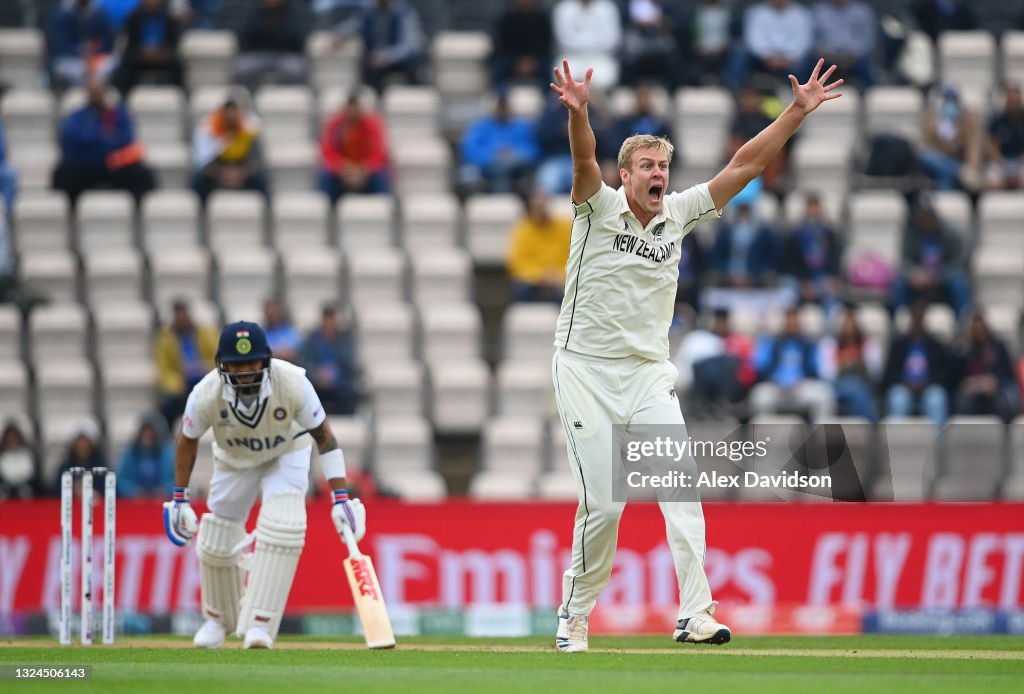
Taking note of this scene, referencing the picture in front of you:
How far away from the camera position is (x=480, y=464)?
15.4m

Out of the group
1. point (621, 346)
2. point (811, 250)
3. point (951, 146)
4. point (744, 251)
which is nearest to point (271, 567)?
point (621, 346)

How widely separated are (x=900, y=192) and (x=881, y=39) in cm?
258

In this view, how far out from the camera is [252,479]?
986 centimetres

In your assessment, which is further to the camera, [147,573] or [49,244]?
[49,244]

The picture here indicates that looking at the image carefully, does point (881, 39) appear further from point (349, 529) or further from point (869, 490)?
point (349, 529)

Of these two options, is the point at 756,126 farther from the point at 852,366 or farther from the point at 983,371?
the point at 983,371

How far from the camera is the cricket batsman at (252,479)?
939 centimetres

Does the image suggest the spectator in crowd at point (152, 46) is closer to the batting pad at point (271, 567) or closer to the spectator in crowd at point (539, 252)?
the spectator in crowd at point (539, 252)

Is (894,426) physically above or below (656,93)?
below

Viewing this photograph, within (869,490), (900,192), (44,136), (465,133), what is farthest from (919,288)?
(44,136)

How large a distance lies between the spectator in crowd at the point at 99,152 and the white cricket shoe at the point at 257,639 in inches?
336

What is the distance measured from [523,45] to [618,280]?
10024 mm

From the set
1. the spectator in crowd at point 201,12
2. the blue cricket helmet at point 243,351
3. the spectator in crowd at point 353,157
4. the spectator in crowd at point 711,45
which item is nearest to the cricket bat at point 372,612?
the blue cricket helmet at point 243,351

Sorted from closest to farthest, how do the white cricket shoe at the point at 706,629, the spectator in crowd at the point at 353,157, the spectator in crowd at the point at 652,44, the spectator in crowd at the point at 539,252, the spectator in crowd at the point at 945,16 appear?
the white cricket shoe at the point at 706,629 < the spectator in crowd at the point at 539,252 < the spectator in crowd at the point at 353,157 < the spectator in crowd at the point at 652,44 < the spectator in crowd at the point at 945,16
